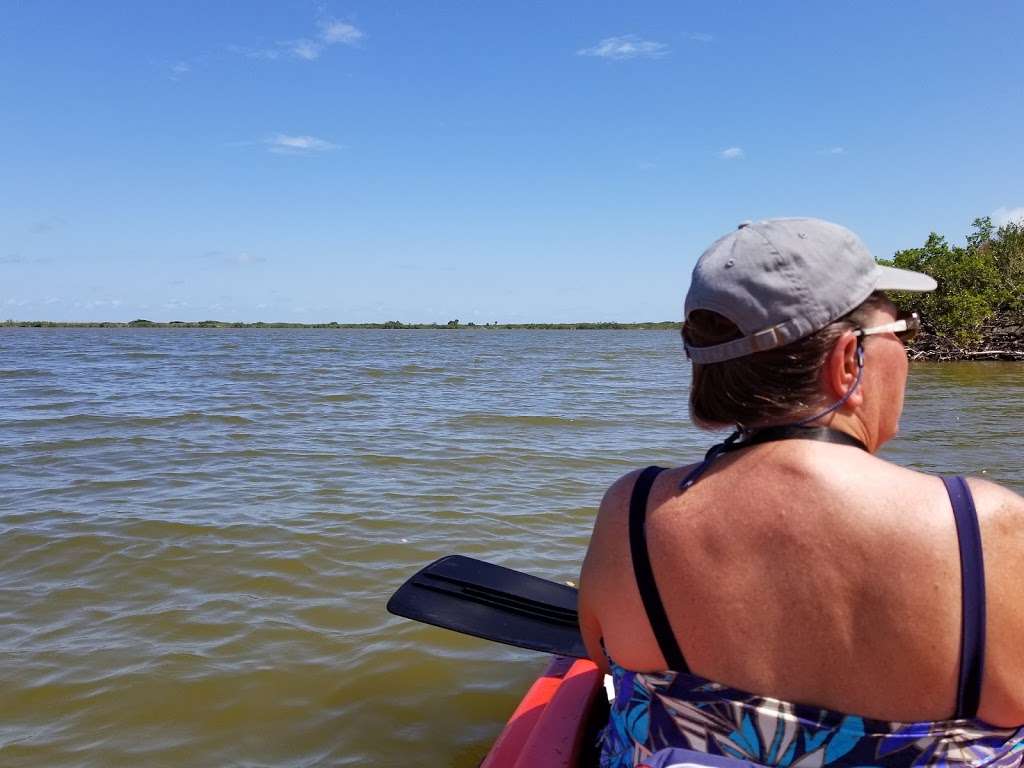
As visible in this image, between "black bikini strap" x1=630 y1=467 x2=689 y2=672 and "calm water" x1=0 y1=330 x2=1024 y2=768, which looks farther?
"calm water" x1=0 y1=330 x2=1024 y2=768

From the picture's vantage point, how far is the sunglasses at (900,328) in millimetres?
1444

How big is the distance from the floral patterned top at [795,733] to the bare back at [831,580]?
25 mm

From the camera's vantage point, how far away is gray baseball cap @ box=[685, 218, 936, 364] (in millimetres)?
1383

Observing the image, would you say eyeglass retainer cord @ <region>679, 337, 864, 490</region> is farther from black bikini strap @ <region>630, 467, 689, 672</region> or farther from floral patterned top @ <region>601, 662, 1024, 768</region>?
floral patterned top @ <region>601, 662, 1024, 768</region>

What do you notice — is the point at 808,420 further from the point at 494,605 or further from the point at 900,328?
the point at 494,605

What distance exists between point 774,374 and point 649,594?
0.47 m

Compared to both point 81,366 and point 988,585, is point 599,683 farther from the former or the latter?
Result: point 81,366

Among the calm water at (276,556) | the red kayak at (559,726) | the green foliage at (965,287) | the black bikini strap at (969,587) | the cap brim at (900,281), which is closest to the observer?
the black bikini strap at (969,587)

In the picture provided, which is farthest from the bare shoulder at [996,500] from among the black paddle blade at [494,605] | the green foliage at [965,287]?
the green foliage at [965,287]

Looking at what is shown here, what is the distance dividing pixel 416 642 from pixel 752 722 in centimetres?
302

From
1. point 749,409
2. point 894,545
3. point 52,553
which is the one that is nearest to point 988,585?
point 894,545

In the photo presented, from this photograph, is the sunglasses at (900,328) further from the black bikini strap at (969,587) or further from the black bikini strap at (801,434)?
the black bikini strap at (969,587)

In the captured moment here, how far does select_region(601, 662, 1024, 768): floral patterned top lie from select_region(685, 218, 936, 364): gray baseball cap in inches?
24.8

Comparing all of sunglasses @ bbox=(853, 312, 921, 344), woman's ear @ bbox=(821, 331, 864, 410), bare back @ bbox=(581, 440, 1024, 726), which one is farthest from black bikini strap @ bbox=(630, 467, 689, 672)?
sunglasses @ bbox=(853, 312, 921, 344)
